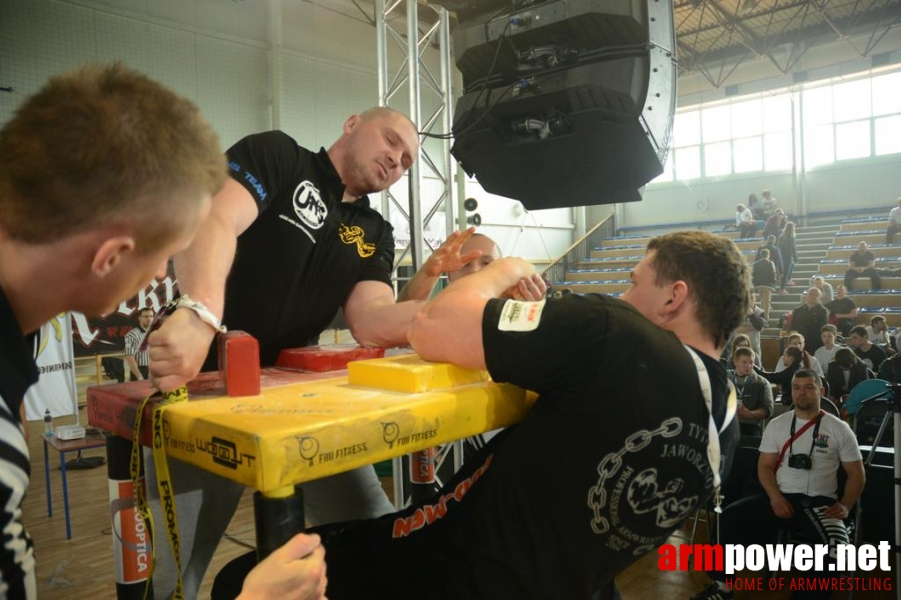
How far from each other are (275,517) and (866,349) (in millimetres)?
8620

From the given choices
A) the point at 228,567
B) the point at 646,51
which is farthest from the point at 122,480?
the point at 646,51

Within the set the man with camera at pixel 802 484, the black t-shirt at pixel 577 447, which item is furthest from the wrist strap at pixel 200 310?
the man with camera at pixel 802 484

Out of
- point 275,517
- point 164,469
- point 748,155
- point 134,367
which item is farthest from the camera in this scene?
point 748,155

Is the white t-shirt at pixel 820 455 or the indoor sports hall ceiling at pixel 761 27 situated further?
the indoor sports hall ceiling at pixel 761 27

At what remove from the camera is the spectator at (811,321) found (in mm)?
8828

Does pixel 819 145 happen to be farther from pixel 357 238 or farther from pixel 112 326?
pixel 357 238

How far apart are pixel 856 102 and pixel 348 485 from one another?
1811cm

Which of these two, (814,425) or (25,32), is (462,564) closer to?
(814,425)

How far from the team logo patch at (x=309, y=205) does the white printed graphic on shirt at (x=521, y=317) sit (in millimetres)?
806

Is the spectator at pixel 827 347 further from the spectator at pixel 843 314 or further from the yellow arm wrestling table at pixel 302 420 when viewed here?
the yellow arm wrestling table at pixel 302 420

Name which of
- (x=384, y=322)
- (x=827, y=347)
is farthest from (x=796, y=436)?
(x=827, y=347)

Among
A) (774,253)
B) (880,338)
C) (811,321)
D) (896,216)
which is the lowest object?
(880,338)

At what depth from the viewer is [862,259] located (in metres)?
12.3

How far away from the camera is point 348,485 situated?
5.87 feet
